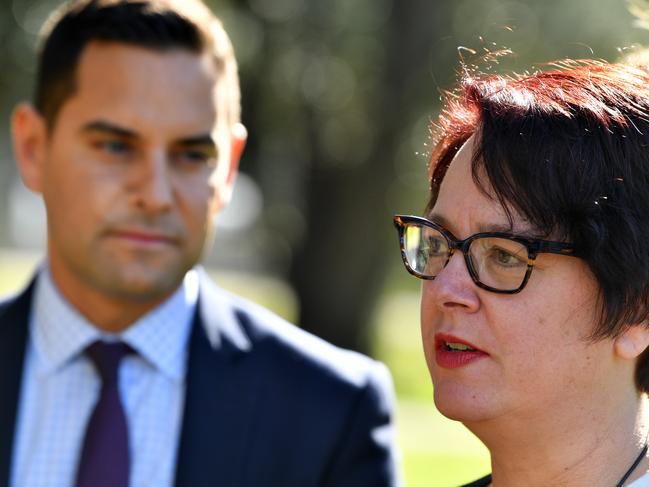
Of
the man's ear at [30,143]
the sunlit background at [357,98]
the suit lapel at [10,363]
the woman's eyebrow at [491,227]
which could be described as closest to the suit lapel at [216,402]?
the suit lapel at [10,363]

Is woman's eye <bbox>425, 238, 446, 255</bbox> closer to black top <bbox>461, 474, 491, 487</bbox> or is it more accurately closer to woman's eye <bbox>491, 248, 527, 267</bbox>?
woman's eye <bbox>491, 248, 527, 267</bbox>

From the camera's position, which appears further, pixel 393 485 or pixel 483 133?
pixel 393 485

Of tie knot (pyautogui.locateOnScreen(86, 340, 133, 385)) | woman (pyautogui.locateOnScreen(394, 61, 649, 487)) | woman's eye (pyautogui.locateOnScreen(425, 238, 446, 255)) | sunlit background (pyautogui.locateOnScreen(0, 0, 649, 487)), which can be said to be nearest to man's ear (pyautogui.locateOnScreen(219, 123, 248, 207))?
tie knot (pyautogui.locateOnScreen(86, 340, 133, 385))

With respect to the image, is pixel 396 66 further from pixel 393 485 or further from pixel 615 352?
pixel 615 352

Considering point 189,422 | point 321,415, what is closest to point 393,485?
point 321,415

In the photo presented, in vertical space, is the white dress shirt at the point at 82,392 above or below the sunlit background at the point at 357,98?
below

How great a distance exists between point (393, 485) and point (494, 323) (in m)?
1.22

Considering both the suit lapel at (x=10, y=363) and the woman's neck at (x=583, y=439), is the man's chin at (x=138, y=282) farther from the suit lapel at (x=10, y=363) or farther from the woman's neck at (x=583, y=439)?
the woman's neck at (x=583, y=439)

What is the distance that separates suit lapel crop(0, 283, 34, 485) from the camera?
276 centimetres

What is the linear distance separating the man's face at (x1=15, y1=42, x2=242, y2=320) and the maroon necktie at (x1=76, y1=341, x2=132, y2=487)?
0.95 feet

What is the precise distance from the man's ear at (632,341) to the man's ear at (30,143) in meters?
1.97

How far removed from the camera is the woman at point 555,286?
1819 millimetres

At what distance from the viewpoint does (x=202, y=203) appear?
2963mm

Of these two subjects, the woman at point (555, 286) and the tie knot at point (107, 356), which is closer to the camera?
the woman at point (555, 286)
